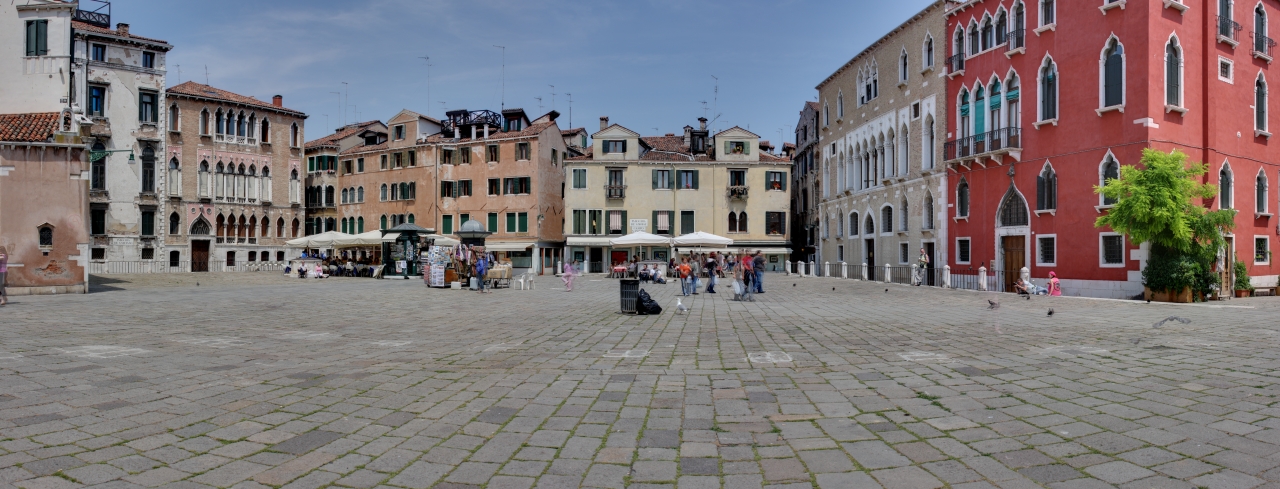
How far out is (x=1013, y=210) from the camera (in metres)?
28.1

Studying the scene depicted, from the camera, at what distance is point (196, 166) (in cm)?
4750

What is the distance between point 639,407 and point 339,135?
202ft

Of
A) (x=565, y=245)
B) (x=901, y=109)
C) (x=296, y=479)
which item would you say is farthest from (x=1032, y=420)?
(x=565, y=245)

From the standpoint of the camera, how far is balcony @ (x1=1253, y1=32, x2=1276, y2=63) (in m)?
25.7

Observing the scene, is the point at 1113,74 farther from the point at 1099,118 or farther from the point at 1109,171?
the point at 1109,171

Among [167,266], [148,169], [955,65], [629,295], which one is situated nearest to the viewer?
[629,295]

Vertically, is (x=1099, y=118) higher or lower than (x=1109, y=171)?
higher

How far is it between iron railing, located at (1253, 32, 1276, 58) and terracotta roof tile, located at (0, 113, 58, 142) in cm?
4064

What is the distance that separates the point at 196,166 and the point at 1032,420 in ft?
175

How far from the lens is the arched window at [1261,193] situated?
1022 inches

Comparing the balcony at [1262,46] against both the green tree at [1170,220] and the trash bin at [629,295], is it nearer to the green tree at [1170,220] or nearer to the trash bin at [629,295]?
the green tree at [1170,220]

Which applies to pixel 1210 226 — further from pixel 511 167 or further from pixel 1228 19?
pixel 511 167

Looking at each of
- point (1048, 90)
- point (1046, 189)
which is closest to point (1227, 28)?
point (1048, 90)

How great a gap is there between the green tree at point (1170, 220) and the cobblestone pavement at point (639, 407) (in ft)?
29.4
